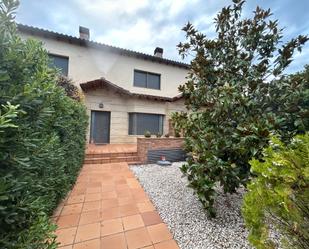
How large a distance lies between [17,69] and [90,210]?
3464 millimetres

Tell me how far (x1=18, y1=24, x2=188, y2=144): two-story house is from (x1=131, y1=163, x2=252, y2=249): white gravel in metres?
6.87

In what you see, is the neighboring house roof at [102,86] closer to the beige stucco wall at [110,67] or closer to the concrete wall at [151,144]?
the beige stucco wall at [110,67]

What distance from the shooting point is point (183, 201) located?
436cm

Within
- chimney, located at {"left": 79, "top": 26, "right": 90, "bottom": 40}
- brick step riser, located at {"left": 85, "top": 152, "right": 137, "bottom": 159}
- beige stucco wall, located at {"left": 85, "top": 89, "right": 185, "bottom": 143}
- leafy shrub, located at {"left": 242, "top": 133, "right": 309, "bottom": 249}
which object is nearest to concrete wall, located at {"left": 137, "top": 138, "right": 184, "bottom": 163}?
brick step riser, located at {"left": 85, "top": 152, "right": 137, "bottom": 159}

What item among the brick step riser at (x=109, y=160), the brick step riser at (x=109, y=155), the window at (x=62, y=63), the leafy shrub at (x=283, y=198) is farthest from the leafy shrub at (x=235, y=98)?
the window at (x=62, y=63)

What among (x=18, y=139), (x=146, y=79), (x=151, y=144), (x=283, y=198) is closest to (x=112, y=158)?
(x=151, y=144)

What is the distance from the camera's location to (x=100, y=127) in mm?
11500

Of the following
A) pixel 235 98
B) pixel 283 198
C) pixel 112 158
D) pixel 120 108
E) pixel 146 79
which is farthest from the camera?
pixel 146 79

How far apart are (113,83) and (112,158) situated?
19.8 ft

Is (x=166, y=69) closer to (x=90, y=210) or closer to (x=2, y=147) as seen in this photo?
(x=90, y=210)

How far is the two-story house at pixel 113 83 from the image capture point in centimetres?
1073

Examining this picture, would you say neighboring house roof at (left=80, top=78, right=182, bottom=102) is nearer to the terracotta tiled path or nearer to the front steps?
the front steps

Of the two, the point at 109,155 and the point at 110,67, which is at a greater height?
the point at 110,67

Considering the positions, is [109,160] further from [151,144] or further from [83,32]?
[83,32]
